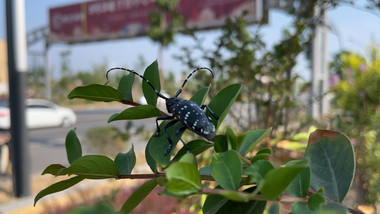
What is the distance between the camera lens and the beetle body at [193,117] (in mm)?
507

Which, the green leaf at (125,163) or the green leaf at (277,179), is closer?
the green leaf at (277,179)

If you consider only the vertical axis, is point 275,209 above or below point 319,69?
below

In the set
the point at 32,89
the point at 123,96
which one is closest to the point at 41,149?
the point at 123,96

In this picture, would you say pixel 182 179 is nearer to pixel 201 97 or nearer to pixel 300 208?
pixel 300 208

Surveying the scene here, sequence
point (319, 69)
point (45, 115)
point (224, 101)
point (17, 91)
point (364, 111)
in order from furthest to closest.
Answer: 1. point (45, 115)
2. point (319, 69)
3. point (17, 91)
4. point (364, 111)
5. point (224, 101)

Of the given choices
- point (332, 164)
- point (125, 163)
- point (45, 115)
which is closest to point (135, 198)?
point (125, 163)

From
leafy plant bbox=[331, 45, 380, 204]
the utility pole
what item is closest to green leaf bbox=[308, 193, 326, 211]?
leafy plant bbox=[331, 45, 380, 204]

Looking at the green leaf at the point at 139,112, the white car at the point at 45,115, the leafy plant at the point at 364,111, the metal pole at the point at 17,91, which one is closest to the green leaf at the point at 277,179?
the green leaf at the point at 139,112

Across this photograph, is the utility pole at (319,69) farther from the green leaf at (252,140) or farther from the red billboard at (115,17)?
the red billboard at (115,17)

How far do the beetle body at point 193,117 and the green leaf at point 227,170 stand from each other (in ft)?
0.46

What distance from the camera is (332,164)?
0.44 metres

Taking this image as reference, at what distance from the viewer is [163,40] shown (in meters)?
27.4

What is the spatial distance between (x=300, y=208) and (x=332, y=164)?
0.38ft

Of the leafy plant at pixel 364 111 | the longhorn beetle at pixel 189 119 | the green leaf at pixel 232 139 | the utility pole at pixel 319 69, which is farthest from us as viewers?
the utility pole at pixel 319 69
